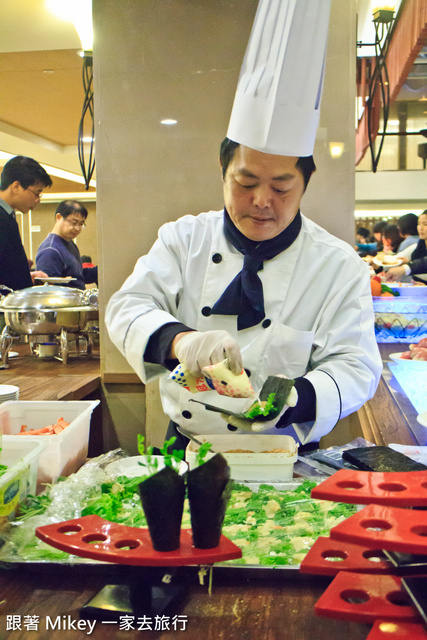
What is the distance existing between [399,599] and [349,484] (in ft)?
0.52

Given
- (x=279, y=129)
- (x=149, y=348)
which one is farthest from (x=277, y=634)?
(x=279, y=129)

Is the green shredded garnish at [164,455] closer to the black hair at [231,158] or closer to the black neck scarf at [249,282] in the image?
the black neck scarf at [249,282]

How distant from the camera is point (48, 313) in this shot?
2662 mm

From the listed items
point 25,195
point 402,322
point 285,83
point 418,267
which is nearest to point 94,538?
point 285,83

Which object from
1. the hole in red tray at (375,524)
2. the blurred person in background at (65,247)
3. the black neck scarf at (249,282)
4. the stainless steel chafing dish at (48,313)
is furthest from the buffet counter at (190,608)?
the blurred person in background at (65,247)

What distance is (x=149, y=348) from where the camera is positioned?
1549mm

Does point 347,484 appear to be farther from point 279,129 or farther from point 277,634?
point 279,129

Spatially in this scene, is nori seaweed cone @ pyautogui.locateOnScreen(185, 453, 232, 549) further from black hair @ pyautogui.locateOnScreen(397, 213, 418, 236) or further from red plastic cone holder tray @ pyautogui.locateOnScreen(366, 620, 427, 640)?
black hair @ pyautogui.locateOnScreen(397, 213, 418, 236)

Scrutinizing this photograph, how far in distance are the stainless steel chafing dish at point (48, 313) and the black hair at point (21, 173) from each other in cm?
Result: 89

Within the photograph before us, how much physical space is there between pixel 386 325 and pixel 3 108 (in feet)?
15.2

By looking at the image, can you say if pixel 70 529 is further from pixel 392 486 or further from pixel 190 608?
pixel 392 486

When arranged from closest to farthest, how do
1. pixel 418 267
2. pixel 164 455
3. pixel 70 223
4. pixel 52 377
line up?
pixel 164 455
pixel 52 377
pixel 70 223
pixel 418 267

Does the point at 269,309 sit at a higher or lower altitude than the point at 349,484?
higher

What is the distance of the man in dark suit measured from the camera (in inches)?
127
